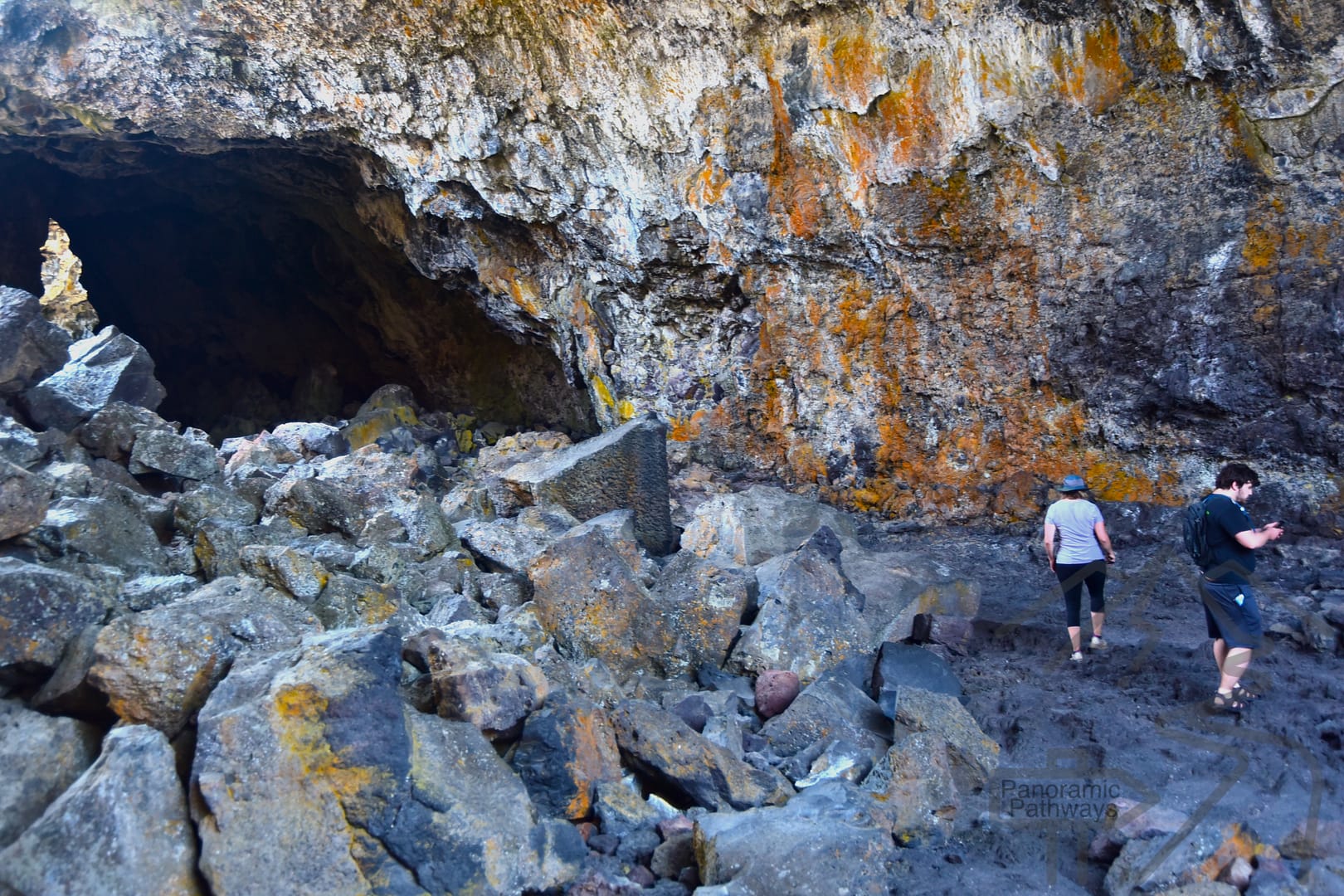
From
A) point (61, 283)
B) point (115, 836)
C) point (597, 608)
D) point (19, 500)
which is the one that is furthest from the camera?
point (61, 283)

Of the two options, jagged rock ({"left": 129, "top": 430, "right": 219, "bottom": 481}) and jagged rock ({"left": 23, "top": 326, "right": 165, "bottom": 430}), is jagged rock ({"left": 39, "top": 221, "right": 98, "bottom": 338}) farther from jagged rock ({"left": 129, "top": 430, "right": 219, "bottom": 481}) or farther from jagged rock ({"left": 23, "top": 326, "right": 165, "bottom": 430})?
jagged rock ({"left": 129, "top": 430, "right": 219, "bottom": 481})

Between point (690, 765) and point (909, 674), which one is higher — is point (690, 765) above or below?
above

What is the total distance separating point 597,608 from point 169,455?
9.38ft

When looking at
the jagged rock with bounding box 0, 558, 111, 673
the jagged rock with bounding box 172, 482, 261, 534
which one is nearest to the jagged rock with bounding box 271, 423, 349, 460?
the jagged rock with bounding box 172, 482, 261, 534

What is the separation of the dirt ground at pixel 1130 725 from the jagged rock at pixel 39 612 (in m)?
2.67

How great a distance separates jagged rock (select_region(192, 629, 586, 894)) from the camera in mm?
2465

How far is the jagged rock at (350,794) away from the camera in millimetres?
2465

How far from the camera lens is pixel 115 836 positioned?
7.64ft

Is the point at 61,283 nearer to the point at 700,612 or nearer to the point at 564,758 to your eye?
the point at 700,612

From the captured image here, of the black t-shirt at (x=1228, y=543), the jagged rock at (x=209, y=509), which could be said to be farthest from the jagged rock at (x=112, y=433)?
the black t-shirt at (x=1228, y=543)

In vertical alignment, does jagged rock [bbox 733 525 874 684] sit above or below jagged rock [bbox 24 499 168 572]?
below

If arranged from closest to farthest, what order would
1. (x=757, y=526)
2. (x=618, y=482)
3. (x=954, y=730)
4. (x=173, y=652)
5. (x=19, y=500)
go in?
(x=173, y=652) < (x=19, y=500) < (x=954, y=730) < (x=618, y=482) < (x=757, y=526)

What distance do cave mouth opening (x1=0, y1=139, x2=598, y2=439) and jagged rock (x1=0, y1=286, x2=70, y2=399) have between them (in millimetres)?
3755

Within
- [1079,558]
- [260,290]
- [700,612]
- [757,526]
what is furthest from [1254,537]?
[260,290]
